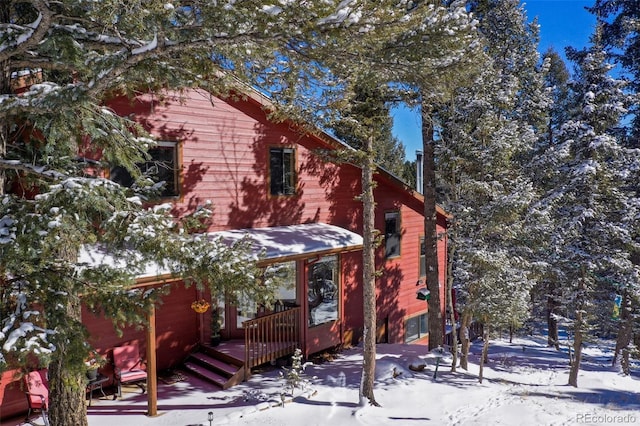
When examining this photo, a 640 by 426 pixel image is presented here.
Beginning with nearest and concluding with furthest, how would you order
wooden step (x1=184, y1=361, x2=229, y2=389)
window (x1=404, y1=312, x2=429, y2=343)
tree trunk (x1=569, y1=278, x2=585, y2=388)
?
1. wooden step (x1=184, y1=361, x2=229, y2=389)
2. tree trunk (x1=569, y1=278, x2=585, y2=388)
3. window (x1=404, y1=312, x2=429, y2=343)

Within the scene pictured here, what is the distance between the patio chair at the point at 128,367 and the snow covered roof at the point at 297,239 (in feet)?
10.3

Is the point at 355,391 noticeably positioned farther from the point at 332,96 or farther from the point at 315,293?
the point at 332,96

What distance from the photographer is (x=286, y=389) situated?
8.97 m

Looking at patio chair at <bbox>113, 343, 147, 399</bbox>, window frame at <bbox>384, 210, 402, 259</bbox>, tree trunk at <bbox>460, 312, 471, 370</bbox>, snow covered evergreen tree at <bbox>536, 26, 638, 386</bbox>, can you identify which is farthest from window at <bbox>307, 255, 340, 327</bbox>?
snow covered evergreen tree at <bbox>536, 26, 638, 386</bbox>

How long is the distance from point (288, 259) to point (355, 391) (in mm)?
3332

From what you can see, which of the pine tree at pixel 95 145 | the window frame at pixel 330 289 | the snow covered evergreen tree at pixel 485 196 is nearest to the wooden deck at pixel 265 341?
the window frame at pixel 330 289

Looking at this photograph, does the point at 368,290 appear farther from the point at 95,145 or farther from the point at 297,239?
the point at 95,145

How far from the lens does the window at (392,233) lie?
14062 mm

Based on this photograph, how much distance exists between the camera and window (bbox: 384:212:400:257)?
554 inches

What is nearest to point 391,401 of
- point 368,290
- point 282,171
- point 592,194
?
point 368,290

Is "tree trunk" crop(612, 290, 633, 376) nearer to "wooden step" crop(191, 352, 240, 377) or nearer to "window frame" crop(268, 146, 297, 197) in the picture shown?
"window frame" crop(268, 146, 297, 197)

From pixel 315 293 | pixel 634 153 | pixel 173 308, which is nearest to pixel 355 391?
pixel 315 293

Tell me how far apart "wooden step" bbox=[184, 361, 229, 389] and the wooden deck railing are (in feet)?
1.85

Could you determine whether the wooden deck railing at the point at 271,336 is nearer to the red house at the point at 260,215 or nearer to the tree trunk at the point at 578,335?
the red house at the point at 260,215
